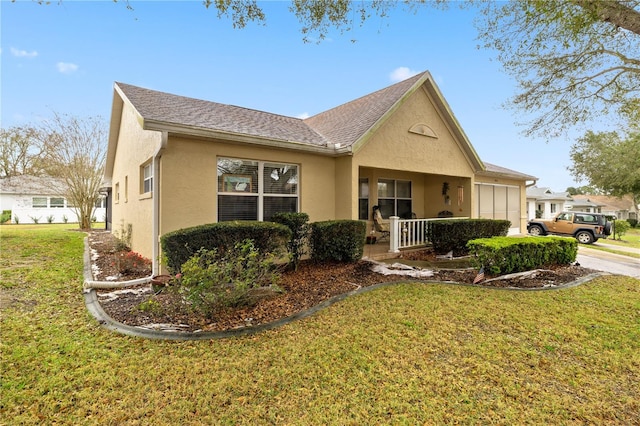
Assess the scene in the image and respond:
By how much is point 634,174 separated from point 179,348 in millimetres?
42796

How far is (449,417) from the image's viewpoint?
8.46 ft

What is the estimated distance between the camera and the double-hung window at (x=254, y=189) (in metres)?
7.48

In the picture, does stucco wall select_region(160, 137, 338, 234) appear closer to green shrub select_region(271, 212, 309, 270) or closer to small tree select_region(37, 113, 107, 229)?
green shrub select_region(271, 212, 309, 270)

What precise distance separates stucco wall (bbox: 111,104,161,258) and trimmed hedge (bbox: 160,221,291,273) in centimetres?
227

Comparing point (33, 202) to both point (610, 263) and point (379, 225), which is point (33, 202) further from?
point (610, 263)

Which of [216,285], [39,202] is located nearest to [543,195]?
[216,285]

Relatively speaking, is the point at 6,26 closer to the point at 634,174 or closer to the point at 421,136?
the point at 421,136

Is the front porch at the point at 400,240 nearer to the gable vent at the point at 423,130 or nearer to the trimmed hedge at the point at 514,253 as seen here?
the trimmed hedge at the point at 514,253

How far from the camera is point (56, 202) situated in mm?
29375

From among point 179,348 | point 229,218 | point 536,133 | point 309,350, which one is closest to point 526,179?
point 536,133

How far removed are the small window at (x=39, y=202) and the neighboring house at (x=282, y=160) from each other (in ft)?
74.2

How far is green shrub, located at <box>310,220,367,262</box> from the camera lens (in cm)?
764

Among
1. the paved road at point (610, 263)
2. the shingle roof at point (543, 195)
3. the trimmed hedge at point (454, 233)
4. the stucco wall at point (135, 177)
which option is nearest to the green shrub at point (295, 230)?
the stucco wall at point (135, 177)

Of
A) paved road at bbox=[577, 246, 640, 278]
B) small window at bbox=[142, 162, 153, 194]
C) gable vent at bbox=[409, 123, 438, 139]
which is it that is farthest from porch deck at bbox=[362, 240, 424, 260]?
small window at bbox=[142, 162, 153, 194]
